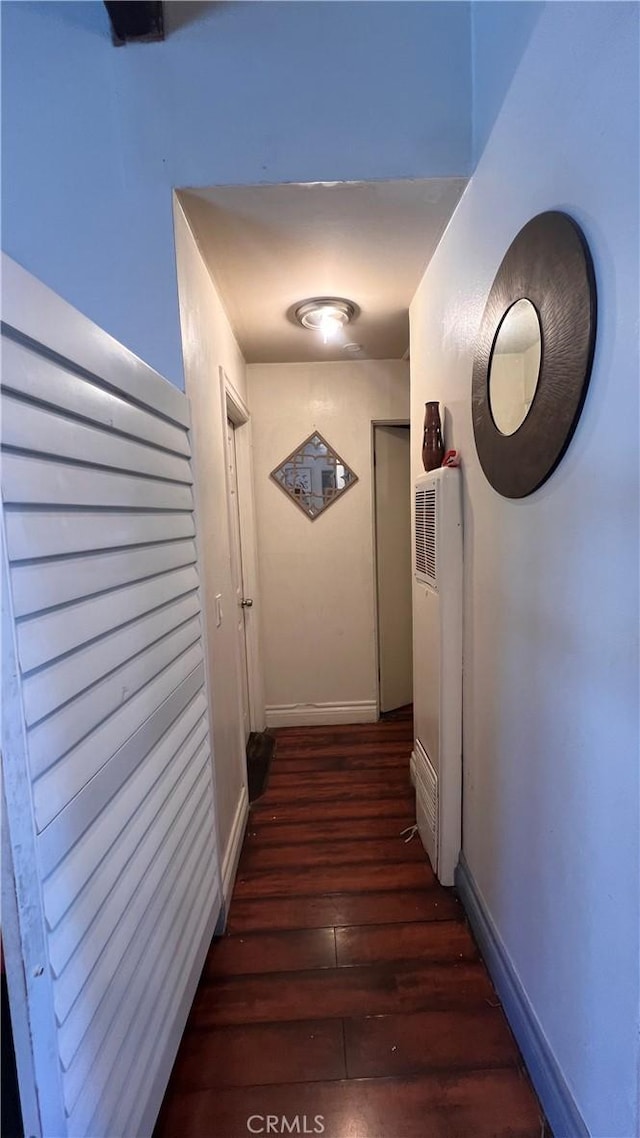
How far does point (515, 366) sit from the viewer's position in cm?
108

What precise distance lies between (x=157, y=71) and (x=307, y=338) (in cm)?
121

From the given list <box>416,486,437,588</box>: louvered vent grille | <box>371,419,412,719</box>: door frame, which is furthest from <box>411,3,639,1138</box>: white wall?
<box>371,419,412,719</box>: door frame

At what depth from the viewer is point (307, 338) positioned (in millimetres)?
2406

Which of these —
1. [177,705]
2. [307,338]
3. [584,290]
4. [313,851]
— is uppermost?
[307,338]

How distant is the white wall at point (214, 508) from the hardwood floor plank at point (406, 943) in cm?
47

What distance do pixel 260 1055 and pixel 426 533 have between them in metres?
1.61

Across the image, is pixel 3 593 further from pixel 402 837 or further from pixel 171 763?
pixel 402 837

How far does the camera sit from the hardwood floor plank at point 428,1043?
114 cm

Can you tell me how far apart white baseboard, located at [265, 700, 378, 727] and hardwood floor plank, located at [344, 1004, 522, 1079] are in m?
1.77

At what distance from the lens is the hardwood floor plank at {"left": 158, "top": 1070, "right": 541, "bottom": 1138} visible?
3.34 feet

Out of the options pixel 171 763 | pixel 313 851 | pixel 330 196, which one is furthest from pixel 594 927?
pixel 330 196

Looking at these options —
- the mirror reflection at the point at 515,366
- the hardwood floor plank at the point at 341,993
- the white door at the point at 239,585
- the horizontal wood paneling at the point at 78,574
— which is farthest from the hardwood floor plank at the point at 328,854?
the mirror reflection at the point at 515,366

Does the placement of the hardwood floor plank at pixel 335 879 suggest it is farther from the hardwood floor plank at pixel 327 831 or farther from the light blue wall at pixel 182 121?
the light blue wall at pixel 182 121

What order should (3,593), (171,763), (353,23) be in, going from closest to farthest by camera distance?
(3,593) < (171,763) < (353,23)
